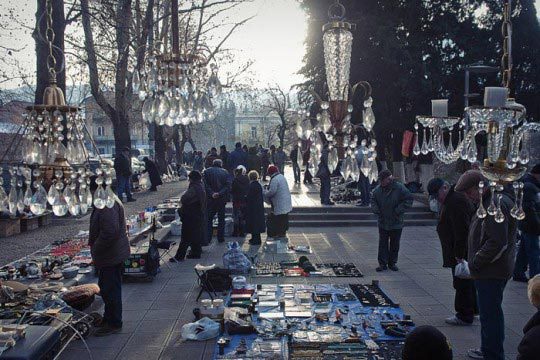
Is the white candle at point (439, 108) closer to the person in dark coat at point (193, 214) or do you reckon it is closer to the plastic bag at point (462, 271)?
the plastic bag at point (462, 271)

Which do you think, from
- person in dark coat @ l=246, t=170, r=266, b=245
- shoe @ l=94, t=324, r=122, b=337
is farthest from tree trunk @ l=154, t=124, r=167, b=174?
shoe @ l=94, t=324, r=122, b=337

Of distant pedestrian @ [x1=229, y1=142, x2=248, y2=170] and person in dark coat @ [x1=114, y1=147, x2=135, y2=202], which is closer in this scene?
person in dark coat @ [x1=114, y1=147, x2=135, y2=202]

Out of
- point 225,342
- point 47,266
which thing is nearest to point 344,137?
point 225,342

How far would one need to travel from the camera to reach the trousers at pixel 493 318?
16.5ft

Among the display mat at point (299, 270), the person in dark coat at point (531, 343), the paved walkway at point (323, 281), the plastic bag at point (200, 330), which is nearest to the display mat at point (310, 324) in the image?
the plastic bag at point (200, 330)

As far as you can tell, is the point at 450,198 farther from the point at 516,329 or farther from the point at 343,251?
the point at 343,251

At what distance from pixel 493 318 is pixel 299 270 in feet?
15.9

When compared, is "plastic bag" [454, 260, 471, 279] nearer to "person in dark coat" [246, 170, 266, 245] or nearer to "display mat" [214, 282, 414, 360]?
"display mat" [214, 282, 414, 360]

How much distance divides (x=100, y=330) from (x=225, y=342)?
1866 mm

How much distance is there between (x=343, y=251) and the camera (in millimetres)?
11555

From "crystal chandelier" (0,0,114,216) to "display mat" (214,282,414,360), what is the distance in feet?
10.0

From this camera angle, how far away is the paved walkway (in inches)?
239

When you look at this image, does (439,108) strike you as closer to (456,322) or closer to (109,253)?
(456,322)

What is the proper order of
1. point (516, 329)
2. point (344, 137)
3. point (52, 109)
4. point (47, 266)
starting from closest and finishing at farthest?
point (52, 109), point (344, 137), point (516, 329), point (47, 266)
